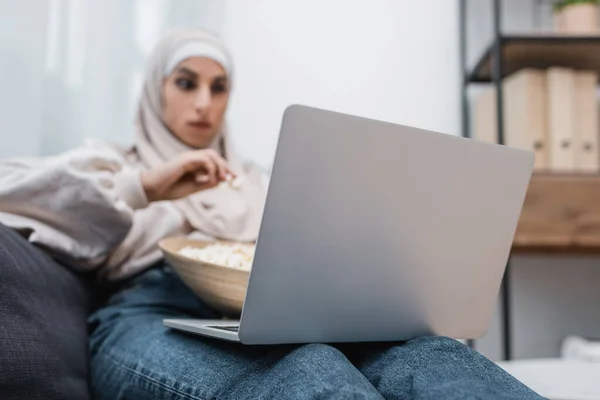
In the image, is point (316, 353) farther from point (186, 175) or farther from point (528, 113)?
point (528, 113)

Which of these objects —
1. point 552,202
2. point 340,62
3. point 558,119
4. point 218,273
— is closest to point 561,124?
point 558,119

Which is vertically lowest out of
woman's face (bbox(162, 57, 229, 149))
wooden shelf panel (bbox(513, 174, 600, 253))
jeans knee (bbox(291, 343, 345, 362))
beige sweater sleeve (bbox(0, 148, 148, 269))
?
wooden shelf panel (bbox(513, 174, 600, 253))

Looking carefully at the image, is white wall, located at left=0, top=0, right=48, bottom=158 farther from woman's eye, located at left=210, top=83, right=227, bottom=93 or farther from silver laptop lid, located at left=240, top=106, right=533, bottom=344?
silver laptop lid, located at left=240, top=106, right=533, bottom=344

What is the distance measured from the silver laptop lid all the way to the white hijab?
1.96 ft

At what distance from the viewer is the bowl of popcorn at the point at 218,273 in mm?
750

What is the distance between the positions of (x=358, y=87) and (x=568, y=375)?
0.97 m

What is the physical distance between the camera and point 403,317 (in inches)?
24.0

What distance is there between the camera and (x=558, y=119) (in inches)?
60.4

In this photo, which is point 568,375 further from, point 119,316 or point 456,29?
point 456,29

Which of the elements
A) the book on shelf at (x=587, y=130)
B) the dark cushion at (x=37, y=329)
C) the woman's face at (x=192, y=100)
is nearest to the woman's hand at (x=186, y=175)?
the dark cushion at (x=37, y=329)

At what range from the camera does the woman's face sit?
50.8 inches

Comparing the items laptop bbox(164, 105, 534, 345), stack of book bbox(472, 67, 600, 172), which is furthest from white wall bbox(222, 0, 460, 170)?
laptop bbox(164, 105, 534, 345)

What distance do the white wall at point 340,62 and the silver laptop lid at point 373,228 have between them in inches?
40.4

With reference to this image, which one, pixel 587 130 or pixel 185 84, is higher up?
pixel 185 84
